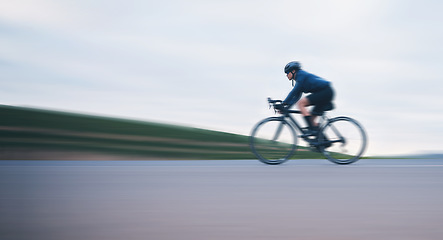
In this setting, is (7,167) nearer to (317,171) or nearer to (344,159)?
(317,171)

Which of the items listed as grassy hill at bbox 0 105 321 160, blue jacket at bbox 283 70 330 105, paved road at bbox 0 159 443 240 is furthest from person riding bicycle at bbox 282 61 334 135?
paved road at bbox 0 159 443 240

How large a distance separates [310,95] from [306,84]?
0.22m

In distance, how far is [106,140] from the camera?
1175 centimetres

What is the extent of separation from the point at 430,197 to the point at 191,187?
7.98ft

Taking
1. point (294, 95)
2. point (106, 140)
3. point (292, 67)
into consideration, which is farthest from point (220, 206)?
point (106, 140)

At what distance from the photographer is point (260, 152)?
8219 millimetres

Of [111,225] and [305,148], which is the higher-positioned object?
[305,148]

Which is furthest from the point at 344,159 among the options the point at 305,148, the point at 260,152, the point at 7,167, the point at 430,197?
the point at 7,167

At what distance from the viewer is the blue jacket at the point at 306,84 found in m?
7.76

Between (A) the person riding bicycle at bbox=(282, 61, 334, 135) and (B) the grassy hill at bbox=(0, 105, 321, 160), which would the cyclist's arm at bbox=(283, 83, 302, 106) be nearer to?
(A) the person riding bicycle at bbox=(282, 61, 334, 135)

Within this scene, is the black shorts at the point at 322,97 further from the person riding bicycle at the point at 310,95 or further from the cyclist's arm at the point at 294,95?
the cyclist's arm at the point at 294,95

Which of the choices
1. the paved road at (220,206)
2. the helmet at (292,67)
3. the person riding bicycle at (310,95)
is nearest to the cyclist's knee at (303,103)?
the person riding bicycle at (310,95)

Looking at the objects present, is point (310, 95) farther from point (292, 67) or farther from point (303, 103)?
point (292, 67)

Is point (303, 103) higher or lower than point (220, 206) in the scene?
higher
